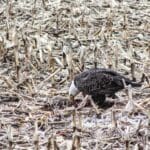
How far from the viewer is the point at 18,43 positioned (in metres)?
7.75

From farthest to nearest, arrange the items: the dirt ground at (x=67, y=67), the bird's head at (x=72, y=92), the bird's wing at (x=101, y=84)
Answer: the bird's head at (x=72, y=92), the bird's wing at (x=101, y=84), the dirt ground at (x=67, y=67)

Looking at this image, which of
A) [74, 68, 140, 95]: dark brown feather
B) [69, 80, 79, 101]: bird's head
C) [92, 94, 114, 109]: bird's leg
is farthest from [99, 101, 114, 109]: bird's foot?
[69, 80, 79, 101]: bird's head

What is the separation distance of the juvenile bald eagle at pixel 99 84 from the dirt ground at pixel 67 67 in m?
0.11

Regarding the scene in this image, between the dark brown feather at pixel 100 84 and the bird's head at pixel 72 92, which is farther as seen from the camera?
the bird's head at pixel 72 92

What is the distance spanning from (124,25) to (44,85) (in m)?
2.00

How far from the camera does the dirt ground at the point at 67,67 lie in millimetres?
5516

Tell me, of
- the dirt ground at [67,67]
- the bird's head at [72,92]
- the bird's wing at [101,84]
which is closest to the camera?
the dirt ground at [67,67]

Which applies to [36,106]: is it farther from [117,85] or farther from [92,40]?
[92,40]

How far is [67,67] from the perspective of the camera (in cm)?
718

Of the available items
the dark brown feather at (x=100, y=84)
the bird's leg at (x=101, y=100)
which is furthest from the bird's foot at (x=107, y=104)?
the dark brown feather at (x=100, y=84)

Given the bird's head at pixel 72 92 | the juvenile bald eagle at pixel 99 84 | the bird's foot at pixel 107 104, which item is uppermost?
the juvenile bald eagle at pixel 99 84

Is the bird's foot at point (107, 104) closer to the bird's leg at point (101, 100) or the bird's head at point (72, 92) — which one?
the bird's leg at point (101, 100)

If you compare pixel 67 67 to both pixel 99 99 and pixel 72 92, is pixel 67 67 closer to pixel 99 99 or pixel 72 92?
pixel 72 92

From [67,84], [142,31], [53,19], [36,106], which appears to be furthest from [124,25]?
[36,106]
